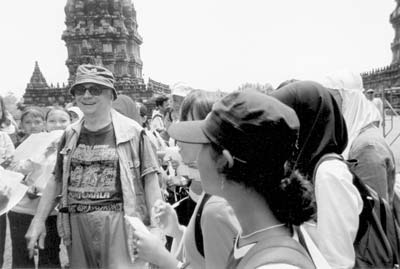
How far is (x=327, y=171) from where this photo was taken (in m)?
1.78

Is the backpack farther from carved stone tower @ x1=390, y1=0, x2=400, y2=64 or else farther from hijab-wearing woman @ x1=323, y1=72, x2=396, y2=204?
carved stone tower @ x1=390, y1=0, x2=400, y2=64

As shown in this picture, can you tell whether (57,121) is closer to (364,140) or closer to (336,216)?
(364,140)

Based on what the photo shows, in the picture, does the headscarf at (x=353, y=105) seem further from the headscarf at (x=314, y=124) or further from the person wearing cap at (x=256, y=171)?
the person wearing cap at (x=256, y=171)

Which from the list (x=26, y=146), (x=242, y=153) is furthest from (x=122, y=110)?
(x=242, y=153)

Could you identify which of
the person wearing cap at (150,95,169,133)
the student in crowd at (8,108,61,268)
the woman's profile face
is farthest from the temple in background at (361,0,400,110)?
the student in crowd at (8,108,61,268)

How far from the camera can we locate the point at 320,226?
5.68 feet

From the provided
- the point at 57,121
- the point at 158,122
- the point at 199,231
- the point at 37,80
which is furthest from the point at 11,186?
the point at 37,80

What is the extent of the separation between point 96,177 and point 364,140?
1.78 m

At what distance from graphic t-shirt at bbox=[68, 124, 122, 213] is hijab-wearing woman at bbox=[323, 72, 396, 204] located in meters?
1.56

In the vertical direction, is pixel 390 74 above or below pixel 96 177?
above

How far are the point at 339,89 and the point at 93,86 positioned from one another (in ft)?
5.71

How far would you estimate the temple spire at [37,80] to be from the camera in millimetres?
40094

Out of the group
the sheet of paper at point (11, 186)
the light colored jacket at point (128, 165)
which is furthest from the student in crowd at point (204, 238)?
the sheet of paper at point (11, 186)

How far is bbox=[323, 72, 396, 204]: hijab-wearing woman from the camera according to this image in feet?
7.32
